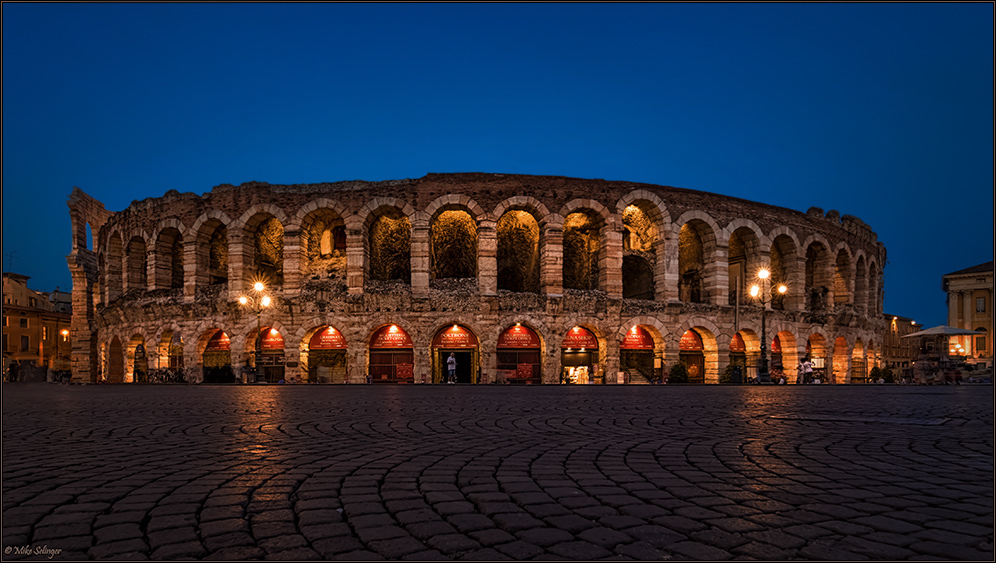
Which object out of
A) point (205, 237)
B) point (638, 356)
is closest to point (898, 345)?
point (638, 356)

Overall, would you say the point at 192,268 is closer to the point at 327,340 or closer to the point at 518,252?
the point at 327,340

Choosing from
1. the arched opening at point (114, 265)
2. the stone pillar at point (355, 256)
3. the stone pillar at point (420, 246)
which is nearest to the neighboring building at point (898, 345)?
the stone pillar at point (420, 246)

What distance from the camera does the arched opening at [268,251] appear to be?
29781mm

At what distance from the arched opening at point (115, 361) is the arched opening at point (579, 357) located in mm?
25110

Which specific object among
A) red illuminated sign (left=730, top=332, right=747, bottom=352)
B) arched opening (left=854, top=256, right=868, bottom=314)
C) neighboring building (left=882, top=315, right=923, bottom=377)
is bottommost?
neighboring building (left=882, top=315, right=923, bottom=377)

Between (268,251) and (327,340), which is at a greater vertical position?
(268,251)

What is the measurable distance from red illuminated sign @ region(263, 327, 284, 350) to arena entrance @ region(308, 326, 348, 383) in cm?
150

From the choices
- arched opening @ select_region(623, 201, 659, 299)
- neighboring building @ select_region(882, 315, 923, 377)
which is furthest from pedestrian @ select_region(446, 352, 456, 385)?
neighboring building @ select_region(882, 315, 923, 377)

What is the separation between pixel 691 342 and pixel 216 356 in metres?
23.9

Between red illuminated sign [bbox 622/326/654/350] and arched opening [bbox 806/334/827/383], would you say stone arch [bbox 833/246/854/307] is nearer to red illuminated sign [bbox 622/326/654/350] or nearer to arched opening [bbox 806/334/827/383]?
arched opening [bbox 806/334/827/383]

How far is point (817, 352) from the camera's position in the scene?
32.5m

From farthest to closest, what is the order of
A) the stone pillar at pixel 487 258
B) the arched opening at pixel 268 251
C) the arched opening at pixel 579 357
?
the arched opening at pixel 268 251 < the arched opening at pixel 579 357 < the stone pillar at pixel 487 258

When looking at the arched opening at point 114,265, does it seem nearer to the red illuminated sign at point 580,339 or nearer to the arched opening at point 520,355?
the arched opening at point 520,355

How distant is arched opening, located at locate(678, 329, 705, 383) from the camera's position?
28250 mm
